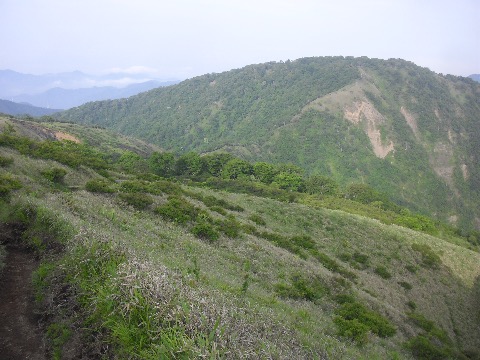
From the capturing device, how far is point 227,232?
73.7ft

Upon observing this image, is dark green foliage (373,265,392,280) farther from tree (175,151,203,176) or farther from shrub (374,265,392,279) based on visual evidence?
tree (175,151,203,176)

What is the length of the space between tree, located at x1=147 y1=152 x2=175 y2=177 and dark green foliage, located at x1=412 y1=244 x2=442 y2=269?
58.6 metres

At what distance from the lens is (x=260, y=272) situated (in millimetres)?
18094

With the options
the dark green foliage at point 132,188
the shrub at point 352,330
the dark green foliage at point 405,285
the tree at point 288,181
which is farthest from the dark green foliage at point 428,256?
the tree at point 288,181

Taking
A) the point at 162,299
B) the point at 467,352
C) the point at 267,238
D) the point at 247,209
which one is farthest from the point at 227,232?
the point at 467,352

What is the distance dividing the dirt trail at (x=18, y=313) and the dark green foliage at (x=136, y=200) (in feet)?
35.3

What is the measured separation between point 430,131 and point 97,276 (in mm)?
220345

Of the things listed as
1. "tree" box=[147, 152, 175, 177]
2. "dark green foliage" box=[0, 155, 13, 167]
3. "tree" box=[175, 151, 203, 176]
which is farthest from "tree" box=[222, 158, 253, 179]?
"dark green foliage" box=[0, 155, 13, 167]

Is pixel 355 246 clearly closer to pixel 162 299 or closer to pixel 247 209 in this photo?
pixel 247 209

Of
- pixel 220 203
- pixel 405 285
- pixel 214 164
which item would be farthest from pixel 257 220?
pixel 214 164

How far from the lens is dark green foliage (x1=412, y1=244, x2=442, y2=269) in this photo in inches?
1449

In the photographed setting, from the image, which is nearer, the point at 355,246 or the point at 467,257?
the point at 355,246

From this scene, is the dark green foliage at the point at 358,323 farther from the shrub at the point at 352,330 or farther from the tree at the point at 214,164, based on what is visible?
the tree at the point at 214,164

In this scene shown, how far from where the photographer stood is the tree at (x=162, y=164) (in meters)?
82.9
